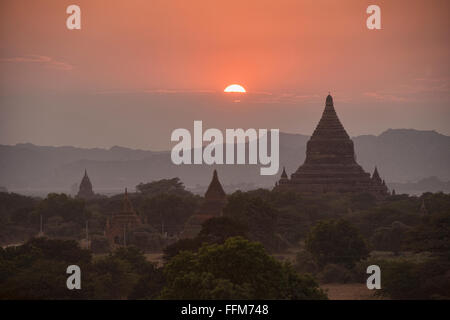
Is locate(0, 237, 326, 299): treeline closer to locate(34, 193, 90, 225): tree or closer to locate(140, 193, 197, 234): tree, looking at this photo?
locate(140, 193, 197, 234): tree

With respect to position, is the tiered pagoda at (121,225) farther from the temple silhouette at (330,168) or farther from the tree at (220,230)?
the temple silhouette at (330,168)

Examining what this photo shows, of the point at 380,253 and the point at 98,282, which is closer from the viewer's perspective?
the point at 98,282

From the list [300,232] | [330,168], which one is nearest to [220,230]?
[300,232]

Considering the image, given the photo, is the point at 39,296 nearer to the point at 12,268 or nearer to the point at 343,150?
the point at 12,268

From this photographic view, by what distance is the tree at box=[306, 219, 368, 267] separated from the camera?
6569cm

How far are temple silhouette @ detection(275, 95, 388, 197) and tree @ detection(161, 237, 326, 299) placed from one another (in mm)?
77105

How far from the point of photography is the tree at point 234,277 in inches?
1607

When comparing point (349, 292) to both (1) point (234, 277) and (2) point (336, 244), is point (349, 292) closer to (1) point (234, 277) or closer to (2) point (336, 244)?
(2) point (336, 244)

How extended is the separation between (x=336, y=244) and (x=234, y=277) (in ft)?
82.0

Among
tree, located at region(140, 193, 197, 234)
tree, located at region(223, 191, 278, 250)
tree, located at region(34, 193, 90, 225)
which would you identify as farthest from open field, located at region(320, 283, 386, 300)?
tree, located at region(34, 193, 90, 225)

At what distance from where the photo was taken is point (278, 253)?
78.8 metres

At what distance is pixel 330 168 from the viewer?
123562 mm
